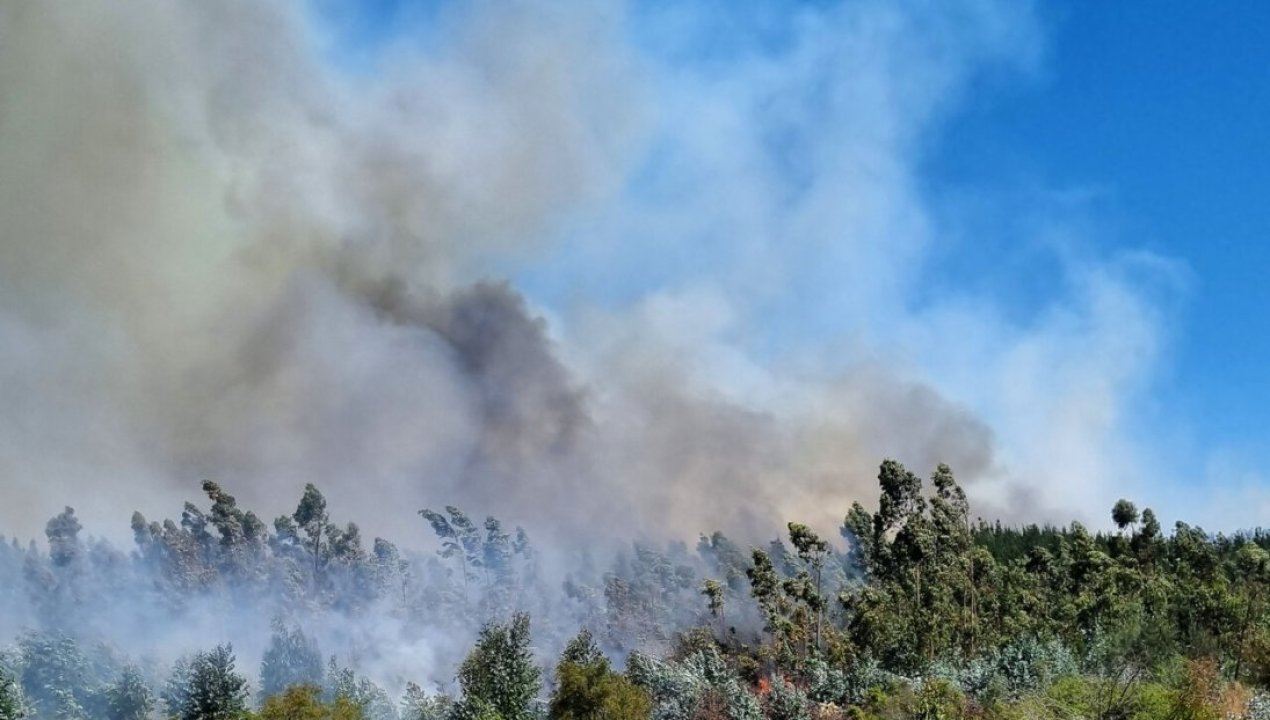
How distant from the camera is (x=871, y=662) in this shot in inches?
2618

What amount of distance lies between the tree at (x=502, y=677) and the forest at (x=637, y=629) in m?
0.12

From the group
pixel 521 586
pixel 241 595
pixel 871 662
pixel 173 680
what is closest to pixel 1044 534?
pixel 521 586

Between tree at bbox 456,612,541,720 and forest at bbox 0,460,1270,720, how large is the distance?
0.39 ft

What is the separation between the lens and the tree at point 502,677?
184 feet

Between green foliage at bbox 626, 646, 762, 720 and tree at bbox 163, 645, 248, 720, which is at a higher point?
tree at bbox 163, 645, 248, 720

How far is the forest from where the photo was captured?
56.8 meters

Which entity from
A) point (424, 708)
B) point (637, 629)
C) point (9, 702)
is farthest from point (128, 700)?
point (637, 629)

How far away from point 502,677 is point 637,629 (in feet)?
245

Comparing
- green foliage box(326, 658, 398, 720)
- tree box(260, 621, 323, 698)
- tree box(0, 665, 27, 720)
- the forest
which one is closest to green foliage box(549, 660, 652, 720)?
the forest

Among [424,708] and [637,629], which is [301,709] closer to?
[424,708]

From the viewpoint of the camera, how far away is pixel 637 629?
424ft

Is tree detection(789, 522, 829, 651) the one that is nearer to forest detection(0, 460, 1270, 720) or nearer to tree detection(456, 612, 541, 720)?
forest detection(0, 460, 1270, 720)

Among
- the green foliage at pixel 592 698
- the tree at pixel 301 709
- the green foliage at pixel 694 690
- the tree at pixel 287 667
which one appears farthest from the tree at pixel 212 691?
the green foliage at pixel 694 690

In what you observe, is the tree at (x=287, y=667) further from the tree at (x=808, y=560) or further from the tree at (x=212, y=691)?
the tree at (x=808, y=560)
